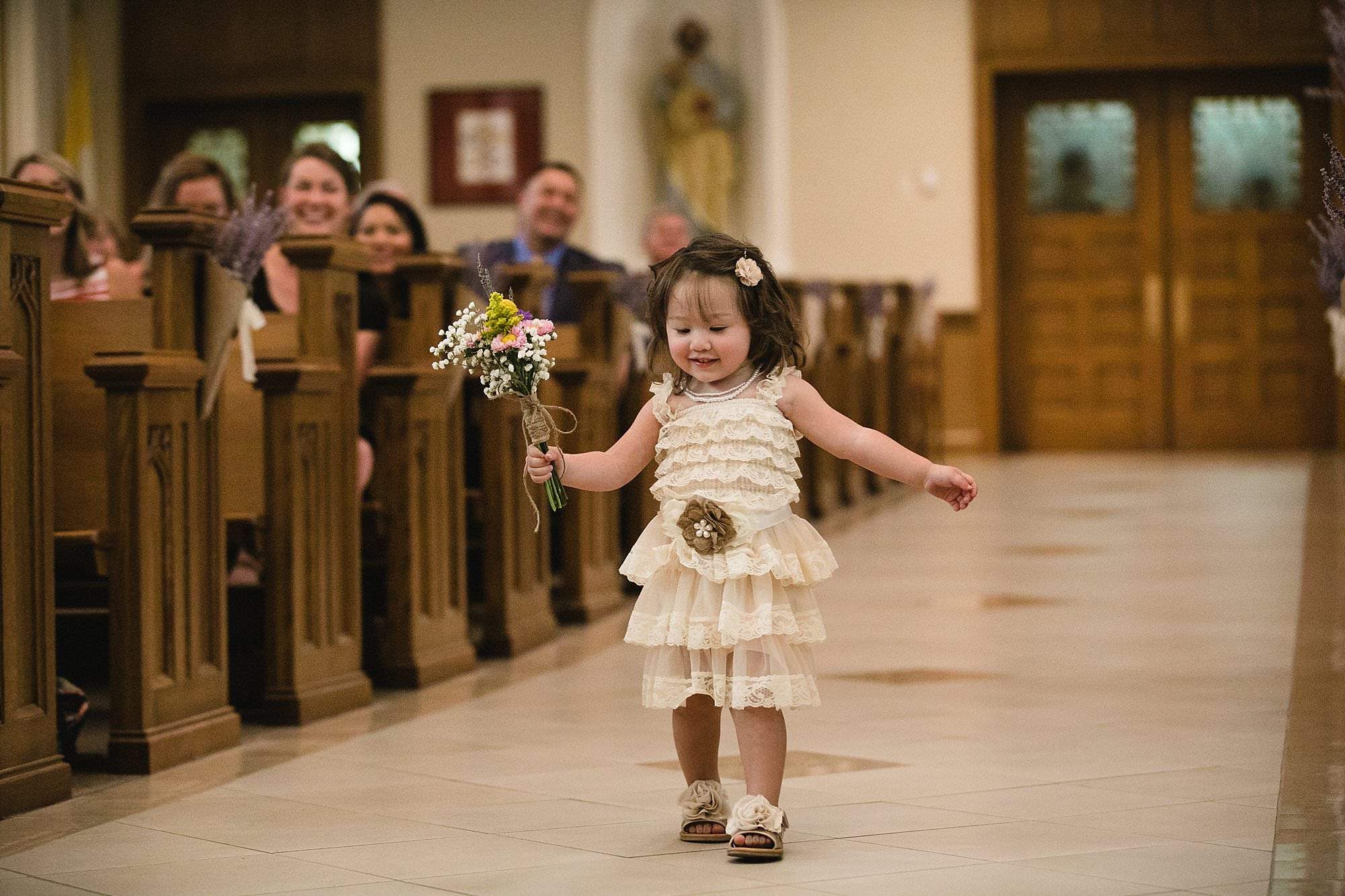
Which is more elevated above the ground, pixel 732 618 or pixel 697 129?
pixel 697 129

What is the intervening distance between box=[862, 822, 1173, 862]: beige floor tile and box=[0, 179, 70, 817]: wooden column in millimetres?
1496

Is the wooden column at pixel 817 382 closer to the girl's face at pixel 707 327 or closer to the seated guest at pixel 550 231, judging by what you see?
the seated guest at pixel 550 231

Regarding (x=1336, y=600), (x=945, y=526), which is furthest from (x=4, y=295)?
(x=945, y=526)

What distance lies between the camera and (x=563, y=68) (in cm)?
1361

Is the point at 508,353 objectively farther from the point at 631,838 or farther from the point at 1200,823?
the point at 1200,823

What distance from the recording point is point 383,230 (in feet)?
19.0

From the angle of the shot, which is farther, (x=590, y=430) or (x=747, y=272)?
(x=590, y=430)

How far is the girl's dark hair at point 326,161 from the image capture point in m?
5.63

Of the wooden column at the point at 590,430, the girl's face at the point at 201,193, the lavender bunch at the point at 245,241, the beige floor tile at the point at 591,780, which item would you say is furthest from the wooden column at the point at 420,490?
the beige floor tile at the point at 591,780

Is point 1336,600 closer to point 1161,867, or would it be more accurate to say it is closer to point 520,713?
point 520,713

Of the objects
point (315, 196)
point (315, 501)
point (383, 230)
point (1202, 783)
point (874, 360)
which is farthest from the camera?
point (874, 360)

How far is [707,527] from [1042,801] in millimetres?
821

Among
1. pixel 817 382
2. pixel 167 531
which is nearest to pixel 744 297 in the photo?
pixel 167 531

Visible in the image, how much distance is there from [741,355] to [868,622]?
2869 mm
